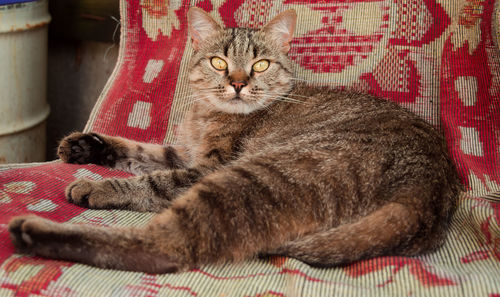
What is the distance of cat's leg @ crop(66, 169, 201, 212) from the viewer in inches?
70.6

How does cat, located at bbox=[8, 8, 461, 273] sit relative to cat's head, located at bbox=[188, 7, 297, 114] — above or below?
below

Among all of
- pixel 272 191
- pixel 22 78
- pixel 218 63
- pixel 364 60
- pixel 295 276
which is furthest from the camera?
pixel 22 78

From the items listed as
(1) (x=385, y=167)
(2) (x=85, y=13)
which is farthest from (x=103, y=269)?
(2) (x=85, y=13)

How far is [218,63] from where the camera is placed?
2186 millimetres

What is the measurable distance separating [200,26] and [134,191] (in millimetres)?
812

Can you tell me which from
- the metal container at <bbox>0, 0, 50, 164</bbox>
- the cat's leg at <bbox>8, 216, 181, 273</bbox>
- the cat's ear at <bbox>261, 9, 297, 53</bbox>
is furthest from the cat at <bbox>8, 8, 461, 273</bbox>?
the metal container at <bbox>0, 0, 50, 164</bbox>

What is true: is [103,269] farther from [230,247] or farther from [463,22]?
[463,22]

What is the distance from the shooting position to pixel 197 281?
1377mm

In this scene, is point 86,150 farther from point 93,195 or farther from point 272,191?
point 272,191

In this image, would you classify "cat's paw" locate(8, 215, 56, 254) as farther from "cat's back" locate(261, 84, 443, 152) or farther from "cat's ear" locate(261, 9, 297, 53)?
"cat's ear" locate(261, 9, 297, 53)

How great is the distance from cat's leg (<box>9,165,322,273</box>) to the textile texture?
4 centimetres

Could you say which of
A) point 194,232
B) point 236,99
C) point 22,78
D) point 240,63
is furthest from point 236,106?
point 22,78

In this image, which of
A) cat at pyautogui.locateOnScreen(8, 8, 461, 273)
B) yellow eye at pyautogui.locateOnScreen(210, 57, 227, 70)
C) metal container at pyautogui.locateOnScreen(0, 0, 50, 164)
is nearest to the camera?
cat at pyautogui.locateOnScreen(8, 8, 461, 273)

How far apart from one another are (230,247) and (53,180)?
2.73 feet
